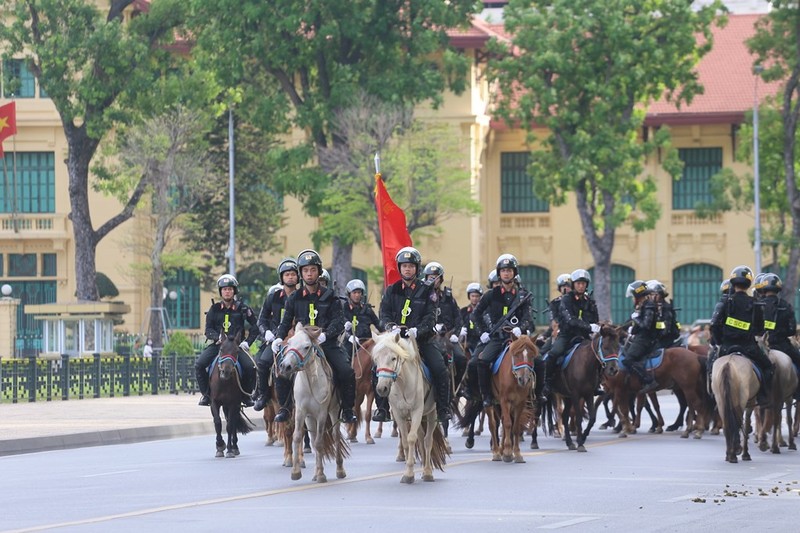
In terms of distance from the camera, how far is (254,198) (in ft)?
212

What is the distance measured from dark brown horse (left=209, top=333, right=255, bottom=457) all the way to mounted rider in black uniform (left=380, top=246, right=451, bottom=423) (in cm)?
437

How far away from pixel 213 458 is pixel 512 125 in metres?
37.7

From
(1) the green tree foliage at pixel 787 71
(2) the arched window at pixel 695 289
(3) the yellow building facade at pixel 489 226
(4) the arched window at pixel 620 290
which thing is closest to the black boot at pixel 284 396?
(1) the green tree foliage at pixel 787 71

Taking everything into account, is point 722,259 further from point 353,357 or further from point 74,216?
point 353,357

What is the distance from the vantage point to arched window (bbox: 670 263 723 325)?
69.4m

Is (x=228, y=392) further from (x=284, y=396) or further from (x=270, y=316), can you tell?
(x=284, y=396)

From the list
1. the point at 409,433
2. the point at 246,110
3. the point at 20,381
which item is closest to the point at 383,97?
the point at 246,110

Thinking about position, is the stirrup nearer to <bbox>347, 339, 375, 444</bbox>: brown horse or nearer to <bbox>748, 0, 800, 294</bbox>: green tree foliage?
<bbox>347, 339, 375, 444</bbox>: brown horse

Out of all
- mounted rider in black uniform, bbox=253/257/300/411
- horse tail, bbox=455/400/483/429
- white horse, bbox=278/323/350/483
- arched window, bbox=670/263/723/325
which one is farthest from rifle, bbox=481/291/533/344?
arched window, bbox=670/263/723/325

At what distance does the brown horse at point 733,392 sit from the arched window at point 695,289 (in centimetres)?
4884

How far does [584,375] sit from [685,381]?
372 centimetres

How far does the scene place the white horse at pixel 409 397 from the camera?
17.4 metres

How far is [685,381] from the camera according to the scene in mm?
26484

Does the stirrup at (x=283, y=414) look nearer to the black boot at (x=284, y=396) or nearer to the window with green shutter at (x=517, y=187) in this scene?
the black boot at (x=284, y=396)
